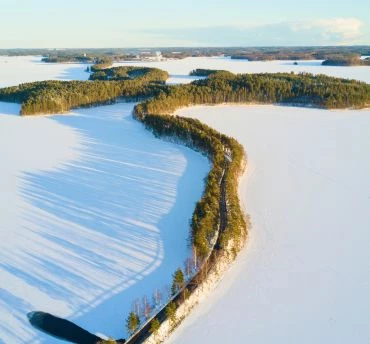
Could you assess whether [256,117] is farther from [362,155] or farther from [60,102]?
[60,102]

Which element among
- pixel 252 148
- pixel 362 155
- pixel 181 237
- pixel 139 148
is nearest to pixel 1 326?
pixel 181 237

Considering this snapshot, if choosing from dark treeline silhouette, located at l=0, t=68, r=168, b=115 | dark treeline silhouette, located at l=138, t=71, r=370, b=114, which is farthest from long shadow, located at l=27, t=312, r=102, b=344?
dark treeline silhouette, located at l=0, t=68, r=168, b=115

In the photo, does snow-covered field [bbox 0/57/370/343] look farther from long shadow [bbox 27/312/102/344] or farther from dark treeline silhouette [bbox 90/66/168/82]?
dark treeline silhouette [bbox 90/66/168/82]

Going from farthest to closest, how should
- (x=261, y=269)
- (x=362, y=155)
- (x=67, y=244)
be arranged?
(x=362, y=155), (x=67, y=244), (x=261, y=269)

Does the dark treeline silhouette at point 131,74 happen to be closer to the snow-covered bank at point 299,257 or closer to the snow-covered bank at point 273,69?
the snow-covered bank at point 273,69

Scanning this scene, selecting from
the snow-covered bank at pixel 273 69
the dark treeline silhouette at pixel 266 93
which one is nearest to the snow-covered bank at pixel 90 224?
the dark treeline silhouette at pixel 266 93

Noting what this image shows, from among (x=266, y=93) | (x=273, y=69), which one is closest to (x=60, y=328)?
(x=266, y=93)
